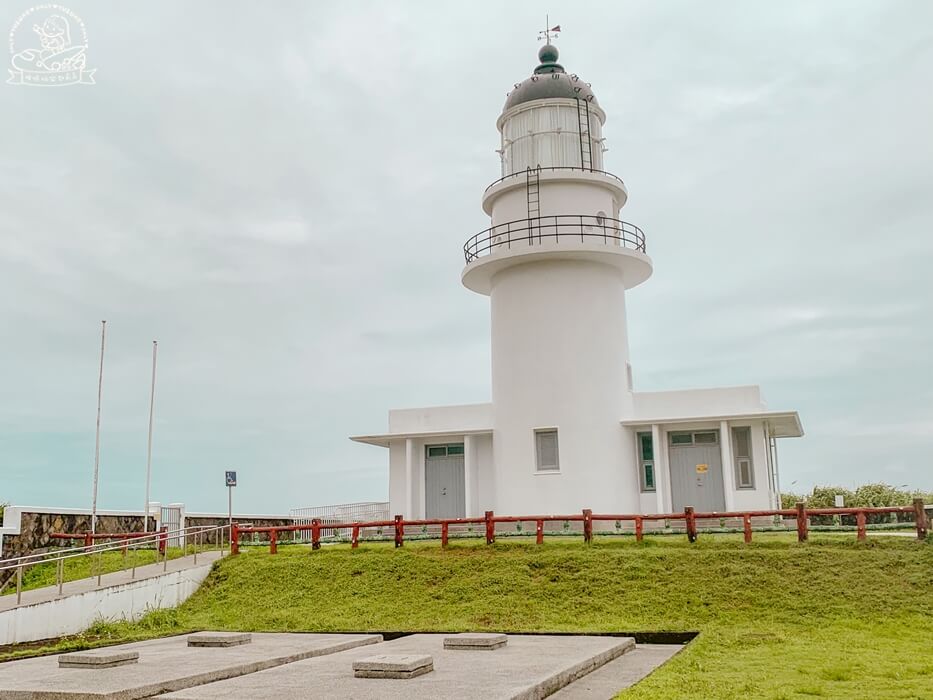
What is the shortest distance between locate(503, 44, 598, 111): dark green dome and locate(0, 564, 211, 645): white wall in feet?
47.8

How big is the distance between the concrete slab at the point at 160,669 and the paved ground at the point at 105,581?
8.51 ft

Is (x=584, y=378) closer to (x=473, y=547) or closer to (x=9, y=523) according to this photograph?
(x=473, y=547)

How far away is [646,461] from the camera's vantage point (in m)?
22.8

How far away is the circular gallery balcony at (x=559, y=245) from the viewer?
22.5 metres

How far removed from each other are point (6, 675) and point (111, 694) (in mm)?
2406

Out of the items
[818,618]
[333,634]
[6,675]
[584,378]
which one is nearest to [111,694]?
[6,675]

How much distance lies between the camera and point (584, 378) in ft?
73.1

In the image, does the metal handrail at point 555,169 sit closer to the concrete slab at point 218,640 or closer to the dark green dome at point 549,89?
the dark green dome at point 549,89

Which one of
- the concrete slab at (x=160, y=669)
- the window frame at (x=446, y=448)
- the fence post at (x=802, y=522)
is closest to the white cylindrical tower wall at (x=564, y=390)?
the window frame at (x=446, y=448)

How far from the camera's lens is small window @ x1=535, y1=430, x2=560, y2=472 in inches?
875

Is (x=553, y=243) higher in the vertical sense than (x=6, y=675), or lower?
higher

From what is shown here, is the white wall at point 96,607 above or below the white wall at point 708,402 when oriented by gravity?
below

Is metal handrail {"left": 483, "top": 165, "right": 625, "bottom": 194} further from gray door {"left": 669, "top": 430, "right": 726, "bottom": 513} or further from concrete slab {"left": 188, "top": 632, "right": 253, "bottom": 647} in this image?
concrete slab {"left": 188, "top": 632, "right": 253, "bottom": 647}

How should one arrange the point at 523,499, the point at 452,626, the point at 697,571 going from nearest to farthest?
the point at 452,626 → the point at 697,571 → the point at 523,499
